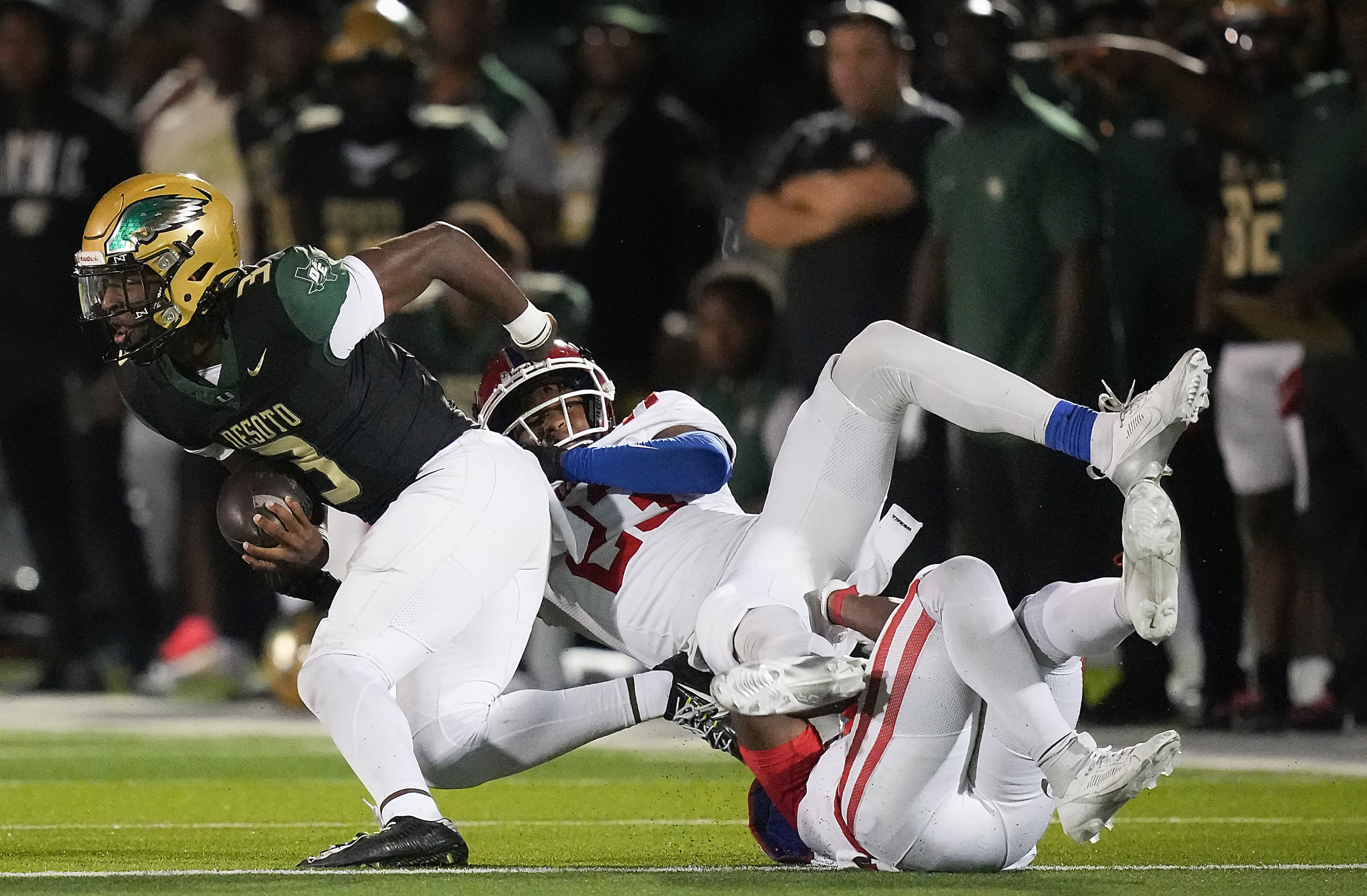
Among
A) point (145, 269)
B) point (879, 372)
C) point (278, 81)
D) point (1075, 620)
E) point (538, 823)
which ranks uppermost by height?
point (278, 81)

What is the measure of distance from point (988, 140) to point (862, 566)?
99.8 inches

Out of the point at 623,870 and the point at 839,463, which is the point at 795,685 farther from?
the point at 839,463

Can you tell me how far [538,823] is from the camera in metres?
5.41

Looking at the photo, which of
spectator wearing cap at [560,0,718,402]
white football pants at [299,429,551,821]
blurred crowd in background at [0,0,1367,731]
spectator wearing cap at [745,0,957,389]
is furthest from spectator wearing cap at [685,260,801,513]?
white football pants at [299,429,551,821]

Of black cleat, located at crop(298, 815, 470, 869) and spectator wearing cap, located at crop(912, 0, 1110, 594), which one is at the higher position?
spectator wearing cap, located at crop(912, 0, 1110, 594)

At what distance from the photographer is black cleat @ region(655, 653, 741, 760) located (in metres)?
4.67

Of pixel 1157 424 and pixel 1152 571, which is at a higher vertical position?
pixel 1157 424

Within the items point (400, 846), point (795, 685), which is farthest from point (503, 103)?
point (795, 685)

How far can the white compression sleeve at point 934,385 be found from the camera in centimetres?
→ 415

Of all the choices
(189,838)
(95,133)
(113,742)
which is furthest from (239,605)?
(189,838)

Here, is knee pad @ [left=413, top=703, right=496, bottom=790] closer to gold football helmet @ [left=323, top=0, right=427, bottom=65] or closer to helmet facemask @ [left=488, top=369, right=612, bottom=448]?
helmet facemask @ [left=488, top=369, right=612, bottom=448]

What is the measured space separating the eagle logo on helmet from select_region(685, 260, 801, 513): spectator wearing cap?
12.5 feet

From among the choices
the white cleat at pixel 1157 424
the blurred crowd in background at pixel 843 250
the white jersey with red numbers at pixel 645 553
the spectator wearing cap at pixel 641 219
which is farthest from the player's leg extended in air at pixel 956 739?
the spectator wearing cap at pixel 641 219

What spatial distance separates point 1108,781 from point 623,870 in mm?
1125
